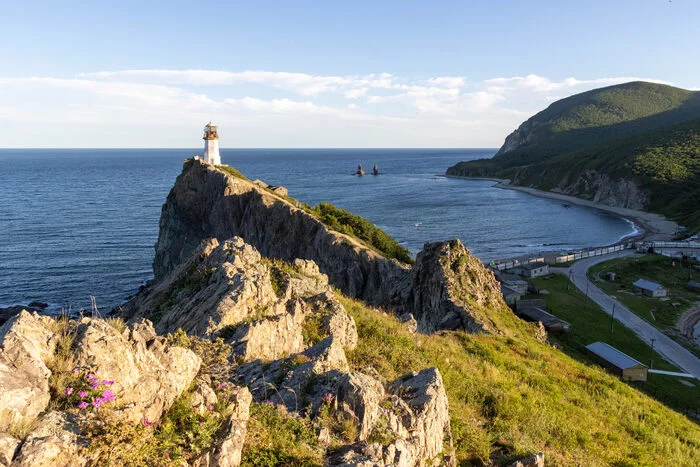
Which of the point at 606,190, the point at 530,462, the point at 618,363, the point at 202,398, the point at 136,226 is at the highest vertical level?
the point at 202,398

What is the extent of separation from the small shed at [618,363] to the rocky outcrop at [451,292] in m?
10.8

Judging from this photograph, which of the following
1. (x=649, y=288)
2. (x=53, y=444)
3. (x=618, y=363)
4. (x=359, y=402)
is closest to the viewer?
(x=53, y=444)

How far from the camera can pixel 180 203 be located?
64.8 metres

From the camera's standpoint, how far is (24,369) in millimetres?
5512

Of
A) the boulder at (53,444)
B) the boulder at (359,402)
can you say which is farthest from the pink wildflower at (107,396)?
the boulder at (359,402)

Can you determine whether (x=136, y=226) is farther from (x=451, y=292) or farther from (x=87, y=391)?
(x=87, y=391)

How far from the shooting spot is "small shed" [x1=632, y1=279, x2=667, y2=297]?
58728 mm

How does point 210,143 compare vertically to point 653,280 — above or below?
above

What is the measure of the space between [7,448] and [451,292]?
84.2ft

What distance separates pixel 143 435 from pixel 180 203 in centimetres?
6391

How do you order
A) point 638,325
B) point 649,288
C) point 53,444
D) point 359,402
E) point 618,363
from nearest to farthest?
1. point 53,444
2. point 359,402
3. point 618,363
4. point 638,325
5. point 649,288

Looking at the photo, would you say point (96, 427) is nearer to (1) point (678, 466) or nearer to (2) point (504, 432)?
(2) point (504, 432)

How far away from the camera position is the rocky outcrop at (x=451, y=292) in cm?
2605

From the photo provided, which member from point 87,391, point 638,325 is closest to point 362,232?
point 638,325
